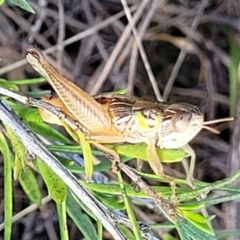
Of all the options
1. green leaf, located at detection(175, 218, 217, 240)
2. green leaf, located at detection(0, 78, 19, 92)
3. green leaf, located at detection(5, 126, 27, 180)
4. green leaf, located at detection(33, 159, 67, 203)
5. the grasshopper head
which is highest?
green leaf, located at detection(0, 78, 19, 92)

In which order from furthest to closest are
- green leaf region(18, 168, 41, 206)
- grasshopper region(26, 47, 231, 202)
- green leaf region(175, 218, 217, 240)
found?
1. green leaf region(18, 168, 41, 206)
2. grasshopper region(26, 47, 231, 202)
3. green leaf region(175, 218, 217, 240)

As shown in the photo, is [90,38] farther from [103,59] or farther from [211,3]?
[211,3]

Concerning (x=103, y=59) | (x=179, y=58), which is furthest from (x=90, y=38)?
(x=179, y=58)

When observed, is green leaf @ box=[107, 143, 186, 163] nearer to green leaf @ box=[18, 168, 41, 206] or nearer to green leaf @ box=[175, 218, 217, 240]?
green leaf @ box=[175, 218, 217, 240]

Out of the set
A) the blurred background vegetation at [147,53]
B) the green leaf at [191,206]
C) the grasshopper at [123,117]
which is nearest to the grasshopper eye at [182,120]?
the grasshopper at [123,117]

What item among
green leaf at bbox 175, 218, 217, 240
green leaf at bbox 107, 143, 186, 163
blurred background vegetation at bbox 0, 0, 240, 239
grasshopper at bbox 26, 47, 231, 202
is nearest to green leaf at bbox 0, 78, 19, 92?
grasshopper at bbox 26, 47, 231, 202

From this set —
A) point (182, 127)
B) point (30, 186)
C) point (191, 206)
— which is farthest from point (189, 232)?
point (30, 186)
